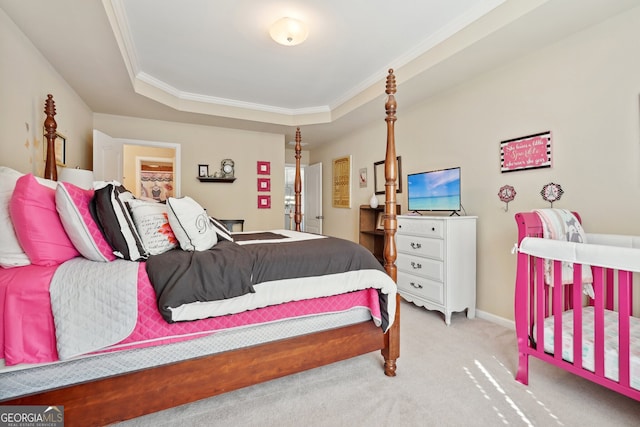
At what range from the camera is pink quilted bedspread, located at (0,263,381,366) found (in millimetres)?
1098

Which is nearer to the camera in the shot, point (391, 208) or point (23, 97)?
point (391, 208)

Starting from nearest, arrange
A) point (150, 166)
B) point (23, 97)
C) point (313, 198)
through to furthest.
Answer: point (23, 97) < point (150, 166) < point (313, 198)

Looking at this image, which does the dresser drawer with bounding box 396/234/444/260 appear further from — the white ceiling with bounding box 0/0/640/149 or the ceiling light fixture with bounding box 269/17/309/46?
the ceiling light fixture with bounding box 269/17/309/46

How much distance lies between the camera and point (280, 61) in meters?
3.09

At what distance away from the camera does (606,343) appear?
1.47m

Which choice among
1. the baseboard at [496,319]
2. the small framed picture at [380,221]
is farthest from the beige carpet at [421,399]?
the small framed picture at [380,221]

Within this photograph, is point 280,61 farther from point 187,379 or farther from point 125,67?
point 187,379

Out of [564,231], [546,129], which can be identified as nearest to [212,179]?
[546,129]

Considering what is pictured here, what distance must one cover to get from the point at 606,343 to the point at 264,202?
446 centimetres

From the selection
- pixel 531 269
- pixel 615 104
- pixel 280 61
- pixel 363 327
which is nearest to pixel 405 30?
pixel 280 61

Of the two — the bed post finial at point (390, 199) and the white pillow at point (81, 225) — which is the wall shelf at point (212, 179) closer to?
the white pillow at point (81, 225)

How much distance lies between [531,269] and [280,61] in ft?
9.63

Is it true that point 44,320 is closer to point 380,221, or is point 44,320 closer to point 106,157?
point 106,157

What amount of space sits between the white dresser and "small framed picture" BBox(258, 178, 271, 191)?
110 inches
